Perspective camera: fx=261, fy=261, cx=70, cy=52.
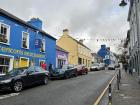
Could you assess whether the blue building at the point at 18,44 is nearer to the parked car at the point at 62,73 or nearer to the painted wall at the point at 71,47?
the parked car at the point at 62,73

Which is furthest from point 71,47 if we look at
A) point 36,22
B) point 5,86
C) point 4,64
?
point 5,86

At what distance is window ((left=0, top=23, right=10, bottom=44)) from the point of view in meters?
22.6

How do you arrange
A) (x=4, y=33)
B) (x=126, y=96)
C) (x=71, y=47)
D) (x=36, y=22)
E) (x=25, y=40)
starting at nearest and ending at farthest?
(x=126, y=96) → (x=4, y=33) → (x=25, y=40) → (x=36, y=22) → (x=71, y=47)

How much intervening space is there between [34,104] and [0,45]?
12099 mm

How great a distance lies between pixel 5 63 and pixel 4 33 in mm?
2655

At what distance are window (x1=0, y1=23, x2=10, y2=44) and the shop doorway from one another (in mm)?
1422

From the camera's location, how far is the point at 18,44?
25.2 metres

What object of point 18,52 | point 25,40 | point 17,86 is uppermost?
point 25,40

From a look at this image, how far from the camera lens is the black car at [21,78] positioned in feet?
50.6

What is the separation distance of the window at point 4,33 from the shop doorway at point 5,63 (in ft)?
4.66

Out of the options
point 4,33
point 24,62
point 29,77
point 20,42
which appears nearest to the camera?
point 29,77

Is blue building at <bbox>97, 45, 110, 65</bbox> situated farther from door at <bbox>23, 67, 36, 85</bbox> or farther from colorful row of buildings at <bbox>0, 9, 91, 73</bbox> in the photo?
door at <bbox>23, 67, 36, 85</bbox>

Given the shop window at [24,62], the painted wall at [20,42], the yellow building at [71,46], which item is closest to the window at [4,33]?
the painted wall at [20,42]

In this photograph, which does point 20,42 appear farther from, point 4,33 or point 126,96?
point 126,96
